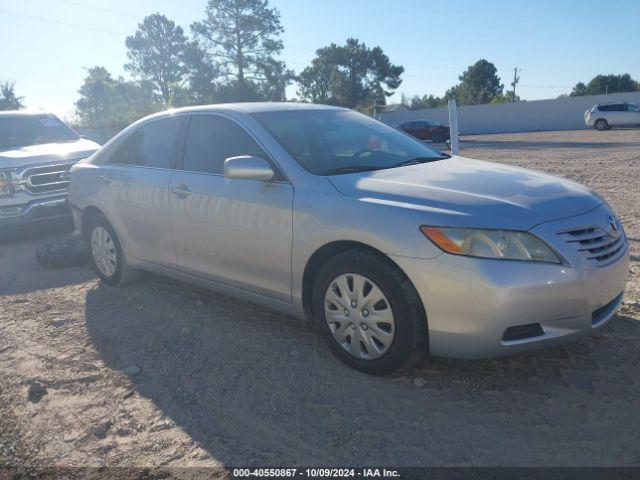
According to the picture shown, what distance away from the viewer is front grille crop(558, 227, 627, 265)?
2883 mm

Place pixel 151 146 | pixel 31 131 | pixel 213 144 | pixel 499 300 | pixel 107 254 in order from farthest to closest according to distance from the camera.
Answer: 1. pixel 31 131
2. pixel 107 254
3. pixel 151 146
4. pixel 213 144
5. pixel 499 300

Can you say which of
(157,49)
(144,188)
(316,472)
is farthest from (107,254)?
(157,49)

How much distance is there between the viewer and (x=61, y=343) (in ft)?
13.2

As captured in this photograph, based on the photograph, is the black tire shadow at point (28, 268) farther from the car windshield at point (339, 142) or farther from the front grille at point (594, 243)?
the front grille at point (594, 243)

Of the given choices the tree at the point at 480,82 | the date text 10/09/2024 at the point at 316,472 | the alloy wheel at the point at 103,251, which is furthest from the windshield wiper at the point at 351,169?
the tree at the point at 480,82

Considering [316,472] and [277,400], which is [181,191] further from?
[316,472]

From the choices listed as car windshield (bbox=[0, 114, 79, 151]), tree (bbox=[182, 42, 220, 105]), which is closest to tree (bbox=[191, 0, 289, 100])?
tree (bbox=[182, 42, 220, 105])

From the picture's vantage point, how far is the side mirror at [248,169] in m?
3.51

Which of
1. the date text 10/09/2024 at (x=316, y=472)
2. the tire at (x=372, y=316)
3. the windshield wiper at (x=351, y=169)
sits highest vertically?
the windshield wiper at (x=351, y=169)

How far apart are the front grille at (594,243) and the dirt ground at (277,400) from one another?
69cm

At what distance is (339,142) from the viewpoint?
13.1ft

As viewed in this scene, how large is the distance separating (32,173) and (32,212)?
55 cm

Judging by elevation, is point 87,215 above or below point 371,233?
below

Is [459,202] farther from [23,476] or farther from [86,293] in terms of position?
[86,293]
